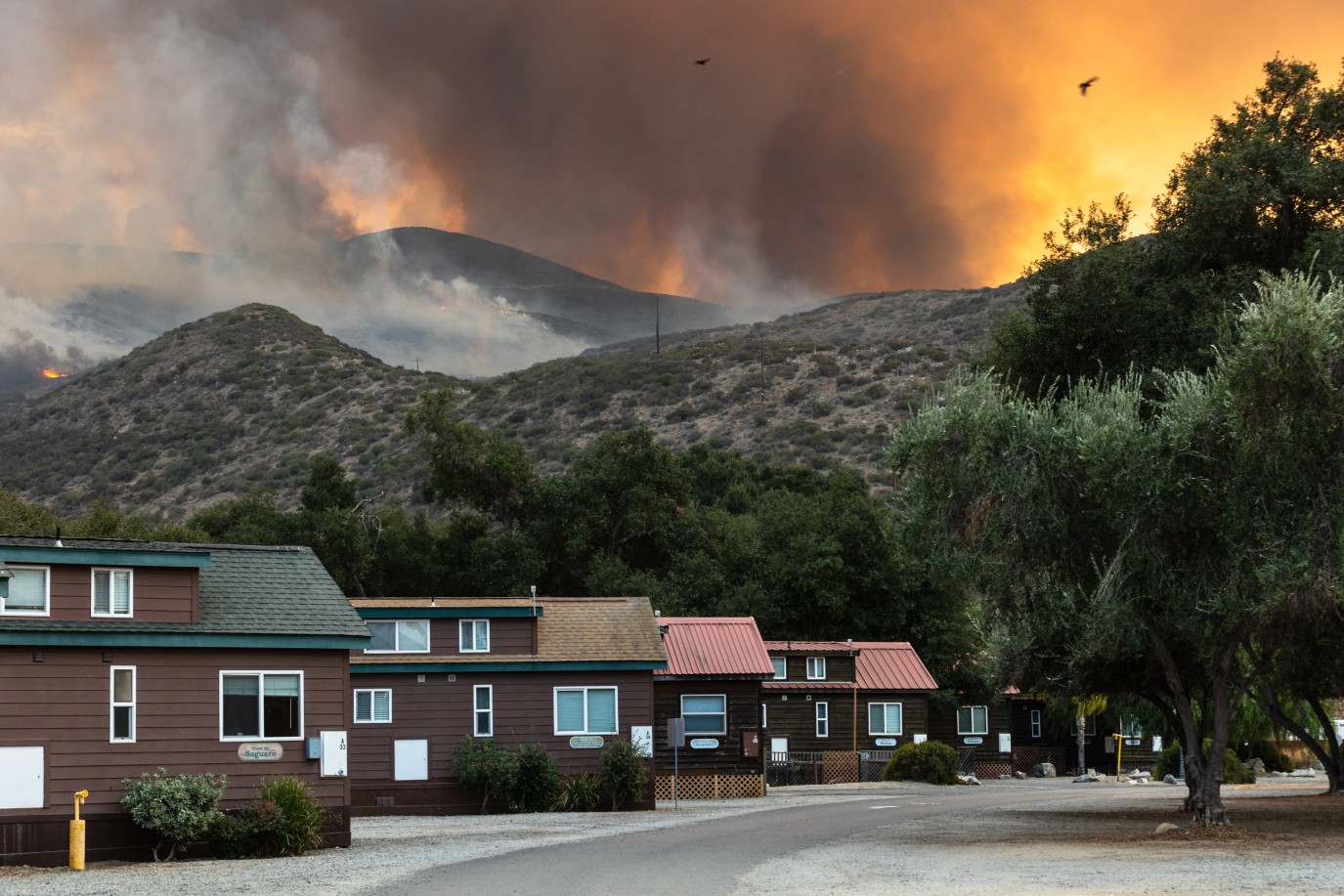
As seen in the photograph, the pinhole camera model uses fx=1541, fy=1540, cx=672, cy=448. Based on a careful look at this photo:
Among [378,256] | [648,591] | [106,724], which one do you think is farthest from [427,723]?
[378,256]

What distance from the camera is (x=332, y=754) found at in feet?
92.3

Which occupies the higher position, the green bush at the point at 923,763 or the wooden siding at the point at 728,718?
the wooden siding at the point at 728,718

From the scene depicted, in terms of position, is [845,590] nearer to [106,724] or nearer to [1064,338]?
[1064,338]

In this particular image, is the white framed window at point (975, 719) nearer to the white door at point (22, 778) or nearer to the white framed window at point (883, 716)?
the white framed window at point (883, 716)

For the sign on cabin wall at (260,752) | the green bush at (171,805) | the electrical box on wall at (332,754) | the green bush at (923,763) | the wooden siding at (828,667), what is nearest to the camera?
the green bush at (171,805)

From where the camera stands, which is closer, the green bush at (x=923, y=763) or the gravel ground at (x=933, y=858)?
the gravel ground at (x=933, y=858)

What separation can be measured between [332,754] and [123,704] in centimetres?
382

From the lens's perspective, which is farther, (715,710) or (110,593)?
(715,710)

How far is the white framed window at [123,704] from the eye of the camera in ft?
86.6

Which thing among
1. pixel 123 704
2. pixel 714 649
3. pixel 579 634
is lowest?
pixel 714 649

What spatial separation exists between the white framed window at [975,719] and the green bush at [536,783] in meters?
29.3

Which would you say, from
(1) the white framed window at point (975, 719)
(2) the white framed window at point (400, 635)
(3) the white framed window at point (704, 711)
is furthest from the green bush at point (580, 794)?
(1) the white framed window at point (975, 719)

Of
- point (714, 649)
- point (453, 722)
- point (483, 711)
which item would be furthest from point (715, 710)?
point (453, 722)

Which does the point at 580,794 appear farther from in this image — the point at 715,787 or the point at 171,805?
the point at 171,805
